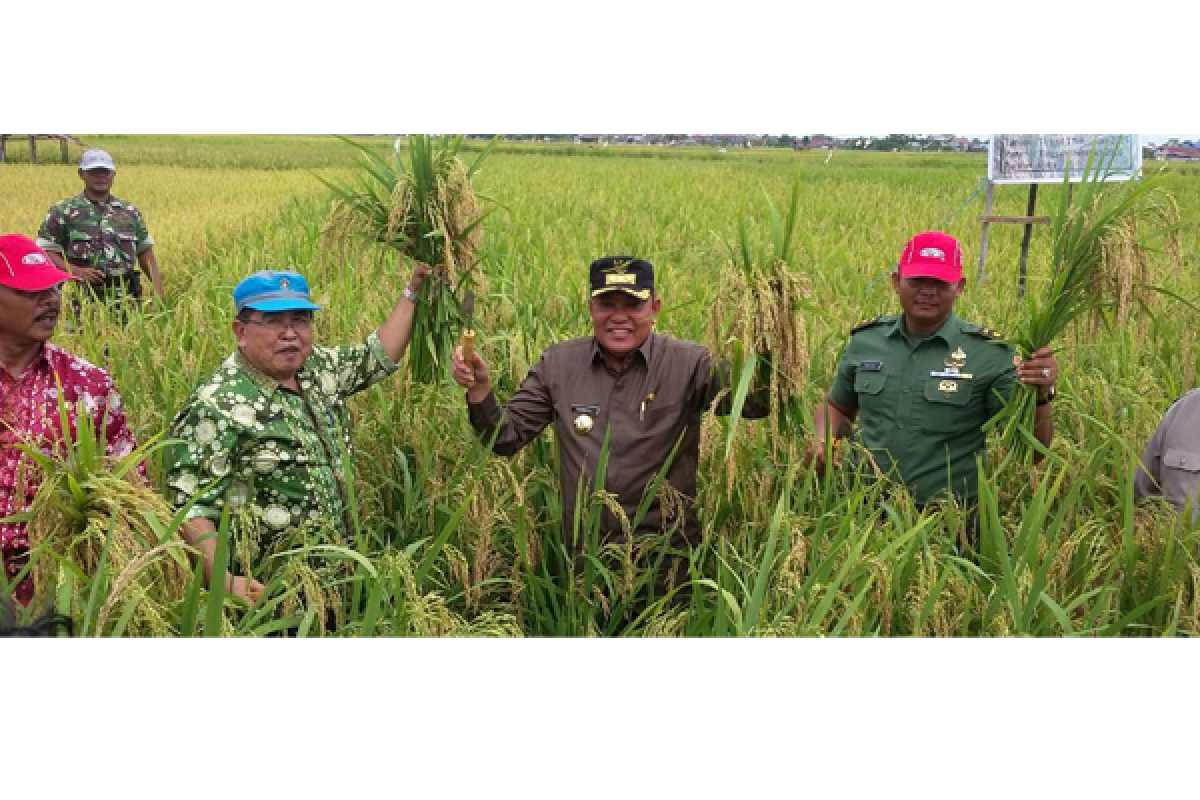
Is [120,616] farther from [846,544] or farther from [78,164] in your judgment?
[78,164]

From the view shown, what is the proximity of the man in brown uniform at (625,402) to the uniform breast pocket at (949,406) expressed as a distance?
629mm

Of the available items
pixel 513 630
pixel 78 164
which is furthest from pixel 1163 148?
pixel 78 164

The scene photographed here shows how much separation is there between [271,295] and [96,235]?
136 inches

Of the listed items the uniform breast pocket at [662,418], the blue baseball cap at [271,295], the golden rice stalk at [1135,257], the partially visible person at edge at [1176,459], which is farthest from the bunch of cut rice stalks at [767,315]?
the blue baseball cap at [271,295]

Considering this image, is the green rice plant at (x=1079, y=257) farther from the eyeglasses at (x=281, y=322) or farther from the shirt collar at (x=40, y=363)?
the shirt collar at (x=40, y=363)

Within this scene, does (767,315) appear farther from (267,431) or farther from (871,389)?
(267,431)

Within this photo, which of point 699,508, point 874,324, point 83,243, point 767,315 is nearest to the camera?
point 767,315

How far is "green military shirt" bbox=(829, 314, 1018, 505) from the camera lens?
296 centimetres

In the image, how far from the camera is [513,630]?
218 cm

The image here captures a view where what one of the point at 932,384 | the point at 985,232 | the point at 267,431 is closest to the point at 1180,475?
the point at 932,384

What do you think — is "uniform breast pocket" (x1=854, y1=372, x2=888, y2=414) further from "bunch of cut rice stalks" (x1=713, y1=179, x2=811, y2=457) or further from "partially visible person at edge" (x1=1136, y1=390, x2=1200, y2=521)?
"partially visible person at edge" (x1=1136, y1=390, x2=1200, y2=521)

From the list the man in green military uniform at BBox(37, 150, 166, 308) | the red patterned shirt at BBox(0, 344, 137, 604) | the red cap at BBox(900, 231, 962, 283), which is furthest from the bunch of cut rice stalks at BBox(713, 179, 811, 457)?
the man in green military uniform at BBox(37, 150, 166, 308)

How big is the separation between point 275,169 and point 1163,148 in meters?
9.33

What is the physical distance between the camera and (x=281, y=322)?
8.50ft
